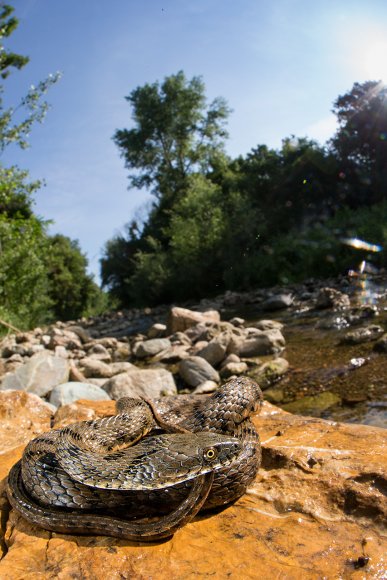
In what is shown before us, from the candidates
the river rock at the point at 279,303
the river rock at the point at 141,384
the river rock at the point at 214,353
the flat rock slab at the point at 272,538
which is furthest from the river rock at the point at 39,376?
the river rock at the point at 279,303

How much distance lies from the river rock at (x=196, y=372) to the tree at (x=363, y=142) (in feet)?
74.6

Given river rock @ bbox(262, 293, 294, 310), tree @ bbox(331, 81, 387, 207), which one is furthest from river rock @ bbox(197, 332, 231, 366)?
tree @ bbox(331, 81, 387, 207)

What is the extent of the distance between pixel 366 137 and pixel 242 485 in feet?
98.6

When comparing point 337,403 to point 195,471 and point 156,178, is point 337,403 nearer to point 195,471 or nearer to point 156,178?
point 195,471

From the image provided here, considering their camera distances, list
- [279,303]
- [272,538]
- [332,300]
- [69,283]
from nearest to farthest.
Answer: [272,538] → [332,300] → [279,303] → [69,283]

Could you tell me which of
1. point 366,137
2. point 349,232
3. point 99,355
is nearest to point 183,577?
point 99,355

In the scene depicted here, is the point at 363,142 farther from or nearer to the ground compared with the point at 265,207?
farther from the ground

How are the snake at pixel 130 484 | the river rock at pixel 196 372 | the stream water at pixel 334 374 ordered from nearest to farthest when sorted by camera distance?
the snake at pixel 130 484
the stream water at pixel 334 374
the river rock at pixel 196 372

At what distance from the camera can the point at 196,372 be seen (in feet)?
30.8

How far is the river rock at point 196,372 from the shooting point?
30.2 feet

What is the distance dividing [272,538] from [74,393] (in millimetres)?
4807

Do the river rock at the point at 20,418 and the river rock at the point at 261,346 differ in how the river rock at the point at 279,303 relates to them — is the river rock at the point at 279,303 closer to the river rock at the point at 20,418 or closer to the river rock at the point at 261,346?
the river rock at the point at 261,346

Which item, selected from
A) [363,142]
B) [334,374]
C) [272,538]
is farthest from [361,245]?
[272,538]

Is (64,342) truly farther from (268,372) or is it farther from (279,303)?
(268,372)
